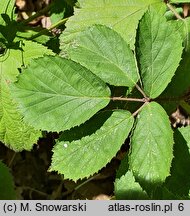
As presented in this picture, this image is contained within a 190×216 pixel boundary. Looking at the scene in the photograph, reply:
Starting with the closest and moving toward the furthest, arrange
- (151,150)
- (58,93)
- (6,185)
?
(151,150) → (58,93) → (6,185)

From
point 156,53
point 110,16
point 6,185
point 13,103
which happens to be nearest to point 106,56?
point 156,53

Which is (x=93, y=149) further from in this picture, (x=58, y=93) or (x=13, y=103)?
(x=13, y=103)

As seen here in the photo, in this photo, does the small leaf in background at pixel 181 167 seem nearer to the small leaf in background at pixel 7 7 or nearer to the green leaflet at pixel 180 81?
the green leaflet at pixel 180 81

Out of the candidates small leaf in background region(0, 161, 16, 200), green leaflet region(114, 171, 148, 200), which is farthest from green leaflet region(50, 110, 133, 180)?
small leaf in background region(0, 161, 16, 200)

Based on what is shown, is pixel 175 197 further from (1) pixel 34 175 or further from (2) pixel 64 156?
(1) pixel 34 175

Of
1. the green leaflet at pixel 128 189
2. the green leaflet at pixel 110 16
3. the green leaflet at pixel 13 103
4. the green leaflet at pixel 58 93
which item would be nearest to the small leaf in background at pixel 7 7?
the green leaflet at pixel 13 103

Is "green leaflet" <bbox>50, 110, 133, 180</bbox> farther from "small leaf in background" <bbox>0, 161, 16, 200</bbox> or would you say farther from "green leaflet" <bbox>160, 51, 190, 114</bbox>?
"small leaf in background" <bbox>0, 161, 16, 200</bbox>
